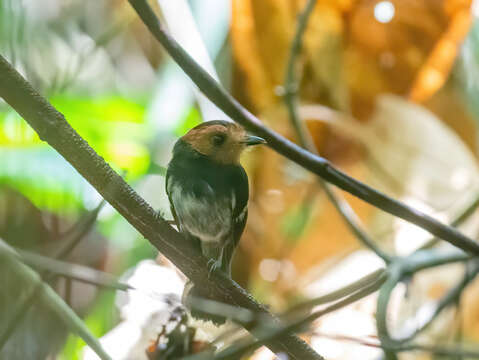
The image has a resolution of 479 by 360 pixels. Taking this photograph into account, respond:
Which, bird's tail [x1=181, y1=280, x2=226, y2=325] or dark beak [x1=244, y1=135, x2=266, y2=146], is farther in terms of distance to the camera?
dark beak [x1=244, y1=135, x2=266, y2=146]

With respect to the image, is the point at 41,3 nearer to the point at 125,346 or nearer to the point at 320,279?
the point at 125,346

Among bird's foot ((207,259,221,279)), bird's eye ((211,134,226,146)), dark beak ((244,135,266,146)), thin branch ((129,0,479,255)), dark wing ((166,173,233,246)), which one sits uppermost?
thin branch ((129,0,479,255))

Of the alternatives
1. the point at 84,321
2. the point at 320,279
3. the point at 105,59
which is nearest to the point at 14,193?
the point at 84,321

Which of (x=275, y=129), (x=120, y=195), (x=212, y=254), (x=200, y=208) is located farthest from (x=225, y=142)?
(x=275, y=129)

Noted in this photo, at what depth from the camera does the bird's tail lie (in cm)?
91

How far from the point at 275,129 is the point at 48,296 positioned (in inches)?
59.7

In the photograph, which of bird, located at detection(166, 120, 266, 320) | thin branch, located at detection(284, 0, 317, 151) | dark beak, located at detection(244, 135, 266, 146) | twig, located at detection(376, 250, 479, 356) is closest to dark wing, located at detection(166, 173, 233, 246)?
bird, located at detection(166, 120, 266, 320)

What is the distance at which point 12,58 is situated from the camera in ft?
3.26

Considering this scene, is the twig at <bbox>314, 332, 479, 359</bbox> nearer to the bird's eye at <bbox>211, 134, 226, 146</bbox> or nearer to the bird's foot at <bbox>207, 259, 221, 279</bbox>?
the bird's foot at <bbox>207, 259, 221, 279</bbox>

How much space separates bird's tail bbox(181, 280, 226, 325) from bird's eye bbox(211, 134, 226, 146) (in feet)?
1.17

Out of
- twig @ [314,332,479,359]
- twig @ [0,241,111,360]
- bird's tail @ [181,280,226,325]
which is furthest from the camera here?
twig @ [0,241,111,360]

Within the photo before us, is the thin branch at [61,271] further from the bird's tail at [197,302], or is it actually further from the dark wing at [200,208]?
the dark wing at [200,208]

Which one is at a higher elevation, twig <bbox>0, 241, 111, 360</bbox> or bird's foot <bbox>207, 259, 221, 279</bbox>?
bird's foot <bbox>207, 259, 221, 279</bbox>

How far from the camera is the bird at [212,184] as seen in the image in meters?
1.17
